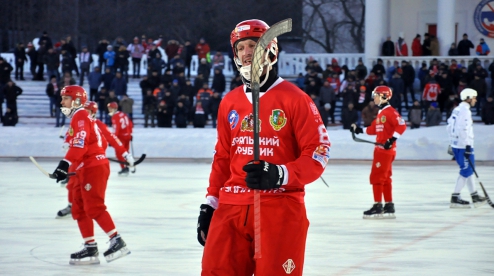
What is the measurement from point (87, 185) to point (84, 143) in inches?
16.7

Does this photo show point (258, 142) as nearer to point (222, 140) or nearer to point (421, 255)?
point (222, 140)

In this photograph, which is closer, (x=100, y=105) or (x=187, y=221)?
(x=187, y=221)

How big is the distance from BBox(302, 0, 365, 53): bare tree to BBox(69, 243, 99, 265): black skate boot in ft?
128

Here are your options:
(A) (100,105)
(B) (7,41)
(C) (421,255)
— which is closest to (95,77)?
(A) (100,105)

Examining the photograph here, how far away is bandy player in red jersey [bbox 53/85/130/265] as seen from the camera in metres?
9.11

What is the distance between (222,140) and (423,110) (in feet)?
83.7

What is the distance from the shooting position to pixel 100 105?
2852cm

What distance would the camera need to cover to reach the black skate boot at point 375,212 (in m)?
12.9

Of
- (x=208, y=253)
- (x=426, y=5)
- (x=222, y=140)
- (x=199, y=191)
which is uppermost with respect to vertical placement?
(x=426, y=5)

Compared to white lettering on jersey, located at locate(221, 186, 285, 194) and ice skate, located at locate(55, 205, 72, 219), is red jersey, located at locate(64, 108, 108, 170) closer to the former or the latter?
ice skate, located at locate(55, 205, 72, 219)

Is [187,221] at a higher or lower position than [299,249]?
lower

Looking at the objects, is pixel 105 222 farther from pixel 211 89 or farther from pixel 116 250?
pixel 211 89

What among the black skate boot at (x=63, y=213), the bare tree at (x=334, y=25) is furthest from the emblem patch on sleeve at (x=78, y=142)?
the bare tree at (x=334, y=25)

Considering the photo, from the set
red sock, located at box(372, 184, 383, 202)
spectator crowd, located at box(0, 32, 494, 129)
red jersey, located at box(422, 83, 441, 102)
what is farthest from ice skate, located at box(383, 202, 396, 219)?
red jersey, located at box(422, 83, 441, 102)
